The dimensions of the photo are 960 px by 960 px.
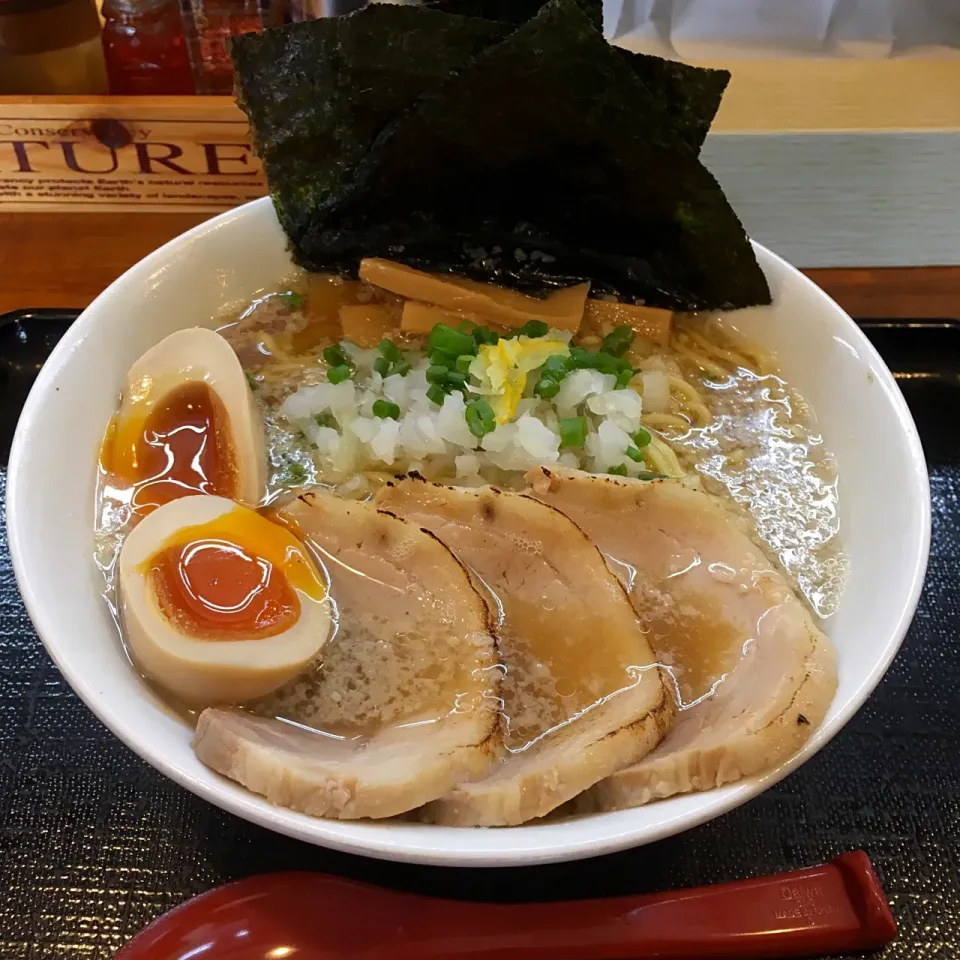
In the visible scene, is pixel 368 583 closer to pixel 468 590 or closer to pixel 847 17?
pixel 468 590

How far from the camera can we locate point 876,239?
A: 215 centimetres

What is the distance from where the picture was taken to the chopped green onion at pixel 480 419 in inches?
55.3

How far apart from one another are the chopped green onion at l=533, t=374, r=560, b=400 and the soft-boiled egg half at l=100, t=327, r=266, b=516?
493 millimetres

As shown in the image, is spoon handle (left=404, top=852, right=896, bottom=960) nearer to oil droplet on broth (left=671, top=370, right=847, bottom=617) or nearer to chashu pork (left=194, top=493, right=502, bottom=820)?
chashu pork (left=194, top=493, right=502, bottom=820)

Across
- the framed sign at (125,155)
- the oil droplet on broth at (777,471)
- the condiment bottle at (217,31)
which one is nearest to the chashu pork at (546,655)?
the oil droplet on broth at (777,471)

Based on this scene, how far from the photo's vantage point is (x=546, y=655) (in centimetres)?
113

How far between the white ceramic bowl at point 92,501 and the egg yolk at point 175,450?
0.16ft

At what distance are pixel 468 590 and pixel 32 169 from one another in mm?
1743

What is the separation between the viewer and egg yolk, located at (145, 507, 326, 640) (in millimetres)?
1079

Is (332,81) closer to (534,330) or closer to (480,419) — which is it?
(534,330)

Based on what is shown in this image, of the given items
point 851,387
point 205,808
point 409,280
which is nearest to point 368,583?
point 205,808

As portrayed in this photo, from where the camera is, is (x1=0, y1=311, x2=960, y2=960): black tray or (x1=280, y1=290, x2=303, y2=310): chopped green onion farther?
(x1=280, y1=290, x2=303, y2=310): chopped green onion

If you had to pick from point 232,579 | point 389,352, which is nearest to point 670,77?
point 389,352

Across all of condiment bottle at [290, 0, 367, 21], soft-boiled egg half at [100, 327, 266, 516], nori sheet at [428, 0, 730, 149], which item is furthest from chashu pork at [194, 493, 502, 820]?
condiment bottle at [290, 0, 367, 21]
